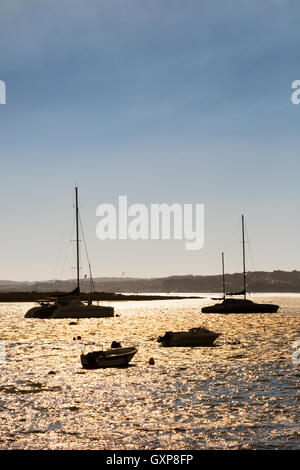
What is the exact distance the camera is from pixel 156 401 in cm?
3219

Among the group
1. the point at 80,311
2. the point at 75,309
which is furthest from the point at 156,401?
the point at 80,311

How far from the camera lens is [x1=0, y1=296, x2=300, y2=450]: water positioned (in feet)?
79.5

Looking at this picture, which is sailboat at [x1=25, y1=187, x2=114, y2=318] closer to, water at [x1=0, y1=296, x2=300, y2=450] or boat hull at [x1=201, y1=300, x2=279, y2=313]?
boat hull at [x1=201, y1=300, x2=279, y2=313]

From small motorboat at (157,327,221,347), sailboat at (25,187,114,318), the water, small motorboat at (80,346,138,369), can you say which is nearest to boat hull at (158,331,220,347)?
small motorboat at (157,327,221,347)

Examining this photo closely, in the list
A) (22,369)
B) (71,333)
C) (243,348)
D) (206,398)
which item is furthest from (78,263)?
(206,398)

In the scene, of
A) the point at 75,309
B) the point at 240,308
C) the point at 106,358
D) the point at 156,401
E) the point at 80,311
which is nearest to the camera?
the point at 156,401

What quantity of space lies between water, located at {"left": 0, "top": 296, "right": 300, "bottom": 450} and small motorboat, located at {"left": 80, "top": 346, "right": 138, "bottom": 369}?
678 millimetres

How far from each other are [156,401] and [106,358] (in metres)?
14.0

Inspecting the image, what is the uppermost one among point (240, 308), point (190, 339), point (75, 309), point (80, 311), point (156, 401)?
point (75, 309)

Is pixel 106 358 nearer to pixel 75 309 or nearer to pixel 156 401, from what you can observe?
pixel 156 401

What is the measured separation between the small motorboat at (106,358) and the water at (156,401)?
0.68m

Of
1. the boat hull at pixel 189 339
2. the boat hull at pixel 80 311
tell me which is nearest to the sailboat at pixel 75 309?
the boat hull at pixel 80 311

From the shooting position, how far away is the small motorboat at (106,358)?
148 feet

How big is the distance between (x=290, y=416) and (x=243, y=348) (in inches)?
1272
